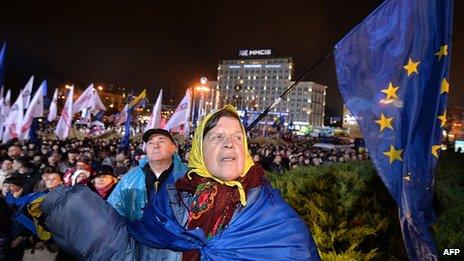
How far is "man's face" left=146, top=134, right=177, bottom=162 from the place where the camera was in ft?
14.7

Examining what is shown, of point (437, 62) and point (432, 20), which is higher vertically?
point (432, 20)

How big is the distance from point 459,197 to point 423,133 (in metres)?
2.35

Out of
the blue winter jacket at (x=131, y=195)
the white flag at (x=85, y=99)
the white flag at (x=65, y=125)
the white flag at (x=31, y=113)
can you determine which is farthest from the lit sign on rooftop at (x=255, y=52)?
the blue winter jacket at (x=131, y=195)

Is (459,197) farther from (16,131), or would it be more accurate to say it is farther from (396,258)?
(16,131)

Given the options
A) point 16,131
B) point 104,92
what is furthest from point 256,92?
point 16,131

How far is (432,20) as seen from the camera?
11.4ft

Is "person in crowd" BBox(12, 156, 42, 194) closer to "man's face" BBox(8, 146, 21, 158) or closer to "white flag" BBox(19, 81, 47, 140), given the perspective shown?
"man's face" BBox(8, 146, 21, 158)

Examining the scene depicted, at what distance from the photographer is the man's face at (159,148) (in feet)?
14.7

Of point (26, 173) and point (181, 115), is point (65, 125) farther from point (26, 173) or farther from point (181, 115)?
point (26, 173)

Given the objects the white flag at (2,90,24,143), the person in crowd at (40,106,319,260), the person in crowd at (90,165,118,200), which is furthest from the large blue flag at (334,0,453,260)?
the white flag at (2,90,24,143)

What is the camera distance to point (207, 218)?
6.62 ft

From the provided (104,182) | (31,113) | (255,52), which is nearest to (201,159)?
(104,182)

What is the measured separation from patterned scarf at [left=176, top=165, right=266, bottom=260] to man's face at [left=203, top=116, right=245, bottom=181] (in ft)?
0.22

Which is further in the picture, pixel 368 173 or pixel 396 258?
pixel 368 173
